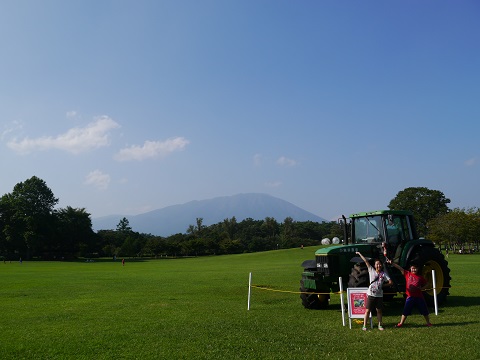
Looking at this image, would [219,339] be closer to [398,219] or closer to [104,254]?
[398,219]

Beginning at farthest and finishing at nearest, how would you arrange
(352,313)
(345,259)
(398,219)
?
(398,219)
(345,259)
(352,313)

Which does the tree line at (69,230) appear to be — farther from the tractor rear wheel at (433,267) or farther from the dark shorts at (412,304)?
the dark shorts at (412,304)

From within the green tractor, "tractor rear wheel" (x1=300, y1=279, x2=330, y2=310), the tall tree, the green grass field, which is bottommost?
the green grass field

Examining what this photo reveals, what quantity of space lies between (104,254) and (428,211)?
7428 centimetres

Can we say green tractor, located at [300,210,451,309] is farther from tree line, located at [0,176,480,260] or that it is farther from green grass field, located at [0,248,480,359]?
tree line, located at [0,176,480,260]

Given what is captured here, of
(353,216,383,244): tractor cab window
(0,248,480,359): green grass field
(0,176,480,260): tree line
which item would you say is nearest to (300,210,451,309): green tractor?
(353,216,383,244): tractor cab window

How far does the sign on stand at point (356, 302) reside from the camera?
A: 35.2 ft

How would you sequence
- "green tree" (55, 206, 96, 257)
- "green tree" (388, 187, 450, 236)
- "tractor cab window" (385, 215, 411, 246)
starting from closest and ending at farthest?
1. "tractor cab window" (385, 215, 411, 246)
2. "green tree" (388, 187, 450, 236)
3. "green tree" (55, 206, 96, 257)

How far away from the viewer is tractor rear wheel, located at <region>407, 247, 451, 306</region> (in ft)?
44.9

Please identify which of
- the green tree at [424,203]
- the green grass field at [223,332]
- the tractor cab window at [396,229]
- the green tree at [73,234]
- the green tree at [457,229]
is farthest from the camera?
the green tree at [73,234]

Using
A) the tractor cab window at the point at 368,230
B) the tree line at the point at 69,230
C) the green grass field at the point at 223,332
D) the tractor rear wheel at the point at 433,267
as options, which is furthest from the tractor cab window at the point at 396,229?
the tree line at the point at 69,230

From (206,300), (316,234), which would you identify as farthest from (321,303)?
(316,234)

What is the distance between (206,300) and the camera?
17297mm

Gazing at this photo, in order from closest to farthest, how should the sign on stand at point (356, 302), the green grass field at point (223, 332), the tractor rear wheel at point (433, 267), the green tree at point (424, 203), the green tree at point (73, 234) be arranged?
the green grass field at point (223, 332)
the sign on stand at point (356, 302)
the tractor rear wheel at point (433, 267)
the green tree at point (424, 203)
the green tree at point (73, 234)
